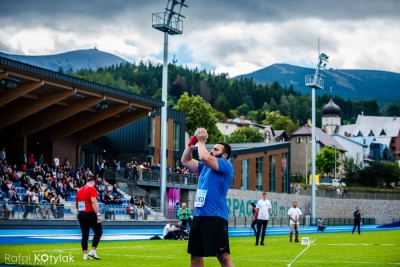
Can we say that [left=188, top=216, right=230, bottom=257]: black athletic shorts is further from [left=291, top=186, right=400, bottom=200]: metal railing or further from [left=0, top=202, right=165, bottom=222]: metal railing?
[left=291, top=186, right=400, bottom=200]: metal railing

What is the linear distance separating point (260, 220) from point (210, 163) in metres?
16.6

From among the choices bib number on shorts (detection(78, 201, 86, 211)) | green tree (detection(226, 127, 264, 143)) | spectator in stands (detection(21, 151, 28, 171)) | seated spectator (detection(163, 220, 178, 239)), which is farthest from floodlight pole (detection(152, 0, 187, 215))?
green tree (detection(226, 127, 264, 143))

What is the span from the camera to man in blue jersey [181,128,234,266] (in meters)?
9.41

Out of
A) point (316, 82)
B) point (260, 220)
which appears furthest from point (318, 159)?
point (260, 220)

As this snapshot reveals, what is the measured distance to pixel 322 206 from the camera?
76.2 metres

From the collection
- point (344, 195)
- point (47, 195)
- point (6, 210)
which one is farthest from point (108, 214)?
point (344, 195)

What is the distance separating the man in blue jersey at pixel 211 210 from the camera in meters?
9.41

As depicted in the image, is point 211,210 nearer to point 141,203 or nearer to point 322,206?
point 141,203

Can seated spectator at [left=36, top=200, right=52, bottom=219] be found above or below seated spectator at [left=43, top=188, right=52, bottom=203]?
below

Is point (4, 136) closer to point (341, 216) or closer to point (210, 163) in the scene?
point (210, 163)

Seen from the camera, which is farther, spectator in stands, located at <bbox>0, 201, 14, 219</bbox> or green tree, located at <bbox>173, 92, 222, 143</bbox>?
green tree, located at <bbox>173, 92, 222, 143</bbox>

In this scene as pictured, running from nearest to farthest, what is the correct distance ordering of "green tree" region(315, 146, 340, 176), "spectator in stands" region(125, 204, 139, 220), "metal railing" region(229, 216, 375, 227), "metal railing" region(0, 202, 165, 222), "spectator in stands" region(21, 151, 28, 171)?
"metal railing" region(0, 202, 165, 222) < "spectator in stands" region(125, 204, 139, 220) < "spectator in stands" region(21, 151, 28, 171) < "metal railing" region(229, 216, 375, 227) < "green tree" region(315, 146, 340, 176)

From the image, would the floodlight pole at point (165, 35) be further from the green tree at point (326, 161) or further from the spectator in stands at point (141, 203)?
the green tree at point (326, 161)

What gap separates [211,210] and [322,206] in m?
68.3
